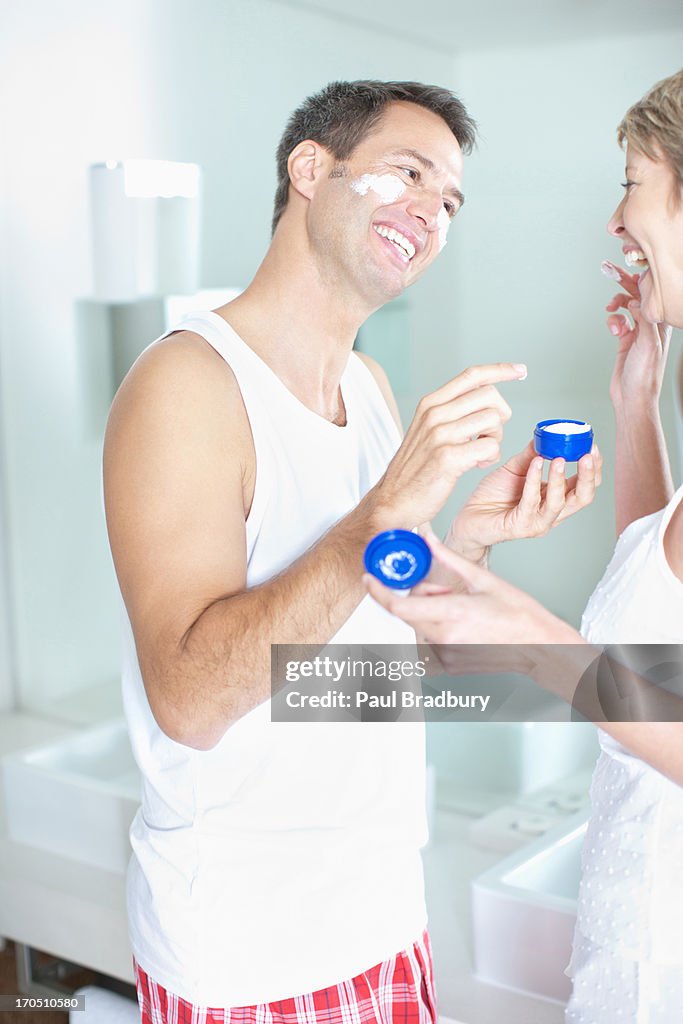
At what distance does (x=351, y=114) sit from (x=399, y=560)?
0.73m

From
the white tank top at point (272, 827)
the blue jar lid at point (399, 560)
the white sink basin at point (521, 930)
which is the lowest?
the white sink basin at point (521, 930)

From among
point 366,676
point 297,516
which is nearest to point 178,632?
point 297,516

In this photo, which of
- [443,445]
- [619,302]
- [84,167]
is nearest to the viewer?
[443,445]

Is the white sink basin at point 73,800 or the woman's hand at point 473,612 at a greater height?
the woman's hand at point 473,612

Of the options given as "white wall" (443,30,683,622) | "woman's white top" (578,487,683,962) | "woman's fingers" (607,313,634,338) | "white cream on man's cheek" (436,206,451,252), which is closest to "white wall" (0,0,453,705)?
"white wall" (443,30,683,622)

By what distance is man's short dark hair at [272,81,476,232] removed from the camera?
1.39 m

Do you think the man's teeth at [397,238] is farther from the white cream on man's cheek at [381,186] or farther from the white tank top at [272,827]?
the white tank top at [272,827]

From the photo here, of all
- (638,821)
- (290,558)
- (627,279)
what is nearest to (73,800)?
(290,558)

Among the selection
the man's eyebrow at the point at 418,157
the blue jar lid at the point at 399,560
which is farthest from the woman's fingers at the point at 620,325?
the blue jar lid at the point at 399,560

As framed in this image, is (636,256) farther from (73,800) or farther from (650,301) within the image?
(73,800)

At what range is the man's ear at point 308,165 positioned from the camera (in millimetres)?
1391

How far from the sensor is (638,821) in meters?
1.11

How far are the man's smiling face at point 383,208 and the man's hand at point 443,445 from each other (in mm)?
360

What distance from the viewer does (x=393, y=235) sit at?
1.36m
